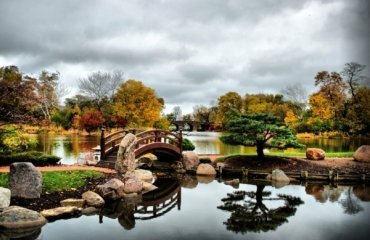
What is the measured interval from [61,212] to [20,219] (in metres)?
1.31

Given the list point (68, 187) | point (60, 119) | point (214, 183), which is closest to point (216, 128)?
point (60, 119)

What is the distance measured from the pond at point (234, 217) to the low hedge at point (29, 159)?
4.97 meters

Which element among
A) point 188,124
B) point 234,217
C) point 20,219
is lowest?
point 234,217

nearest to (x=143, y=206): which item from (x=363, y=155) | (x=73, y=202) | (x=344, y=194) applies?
(x=73, y=202)

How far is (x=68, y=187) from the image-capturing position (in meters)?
13.5

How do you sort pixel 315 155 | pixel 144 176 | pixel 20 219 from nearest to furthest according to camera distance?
pixel 20 219, pixel 144 176, pixel 315 155

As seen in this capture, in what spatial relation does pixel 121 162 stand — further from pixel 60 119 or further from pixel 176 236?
pixel 60 119

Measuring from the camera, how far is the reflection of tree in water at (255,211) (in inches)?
442

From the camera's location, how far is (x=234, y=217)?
476 inches

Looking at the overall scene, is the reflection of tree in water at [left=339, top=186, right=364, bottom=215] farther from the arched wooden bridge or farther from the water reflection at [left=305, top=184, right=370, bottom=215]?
the arched wooden bridge

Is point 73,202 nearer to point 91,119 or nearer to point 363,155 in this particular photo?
point 363,155

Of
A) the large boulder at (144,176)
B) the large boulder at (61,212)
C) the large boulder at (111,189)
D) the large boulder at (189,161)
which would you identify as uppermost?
the large boulder at (189,161)

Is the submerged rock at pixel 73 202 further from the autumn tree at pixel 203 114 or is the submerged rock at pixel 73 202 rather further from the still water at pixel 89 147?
the autumn tree at pixel 203 114

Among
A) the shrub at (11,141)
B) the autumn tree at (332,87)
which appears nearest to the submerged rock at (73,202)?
the shrub at (11,141)
